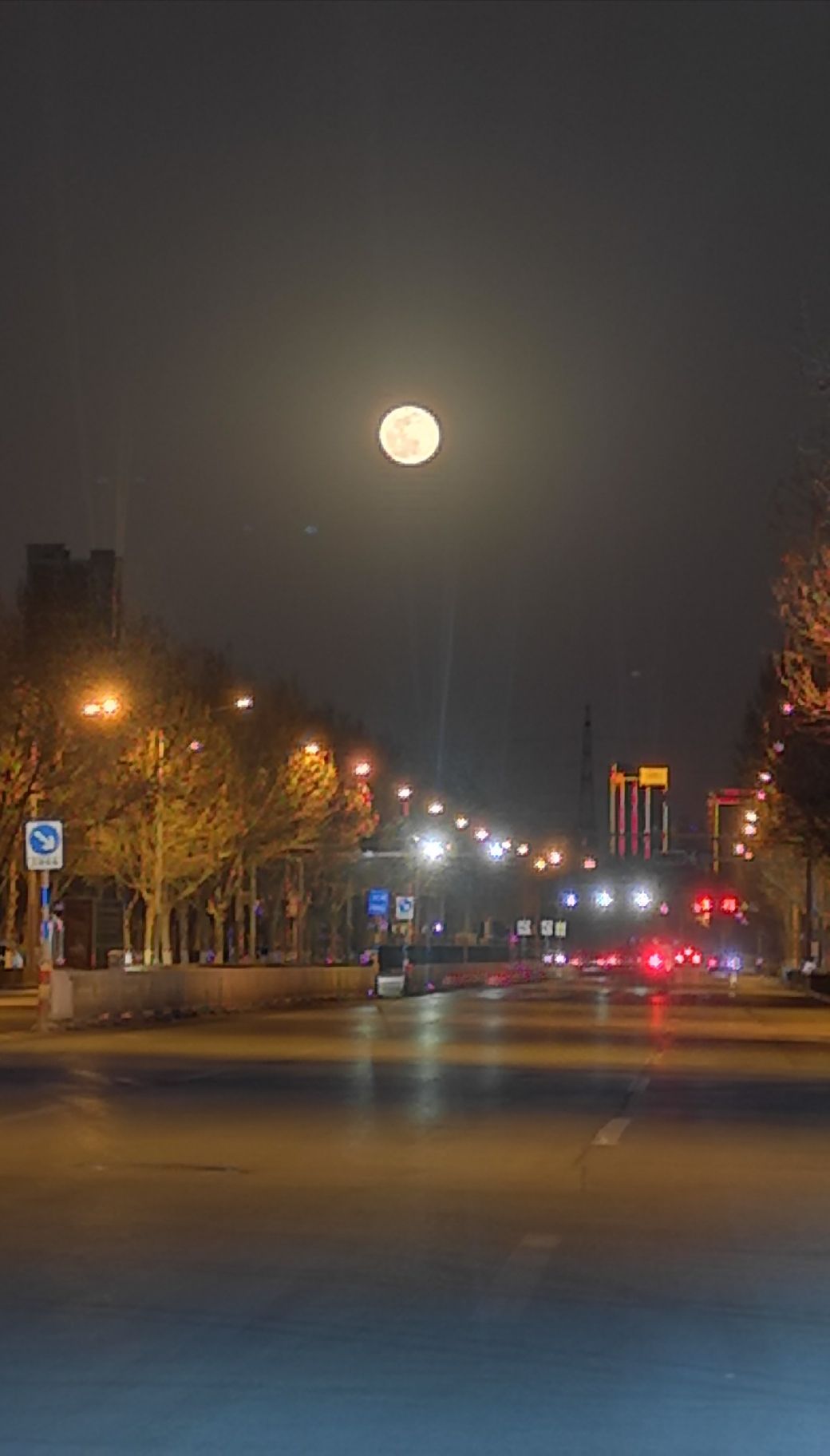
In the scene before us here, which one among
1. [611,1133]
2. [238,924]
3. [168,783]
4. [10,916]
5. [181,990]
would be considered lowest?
[611,1133]

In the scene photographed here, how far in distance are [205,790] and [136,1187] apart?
70.8 meters

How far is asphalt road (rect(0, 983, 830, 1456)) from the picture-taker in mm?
9422

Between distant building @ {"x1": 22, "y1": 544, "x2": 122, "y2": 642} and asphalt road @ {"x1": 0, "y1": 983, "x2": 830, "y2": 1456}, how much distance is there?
154 ft

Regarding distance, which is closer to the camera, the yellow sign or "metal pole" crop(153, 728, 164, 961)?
"metal pole" crop(153, 728, 164, 961)

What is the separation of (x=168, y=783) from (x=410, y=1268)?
6929 cm

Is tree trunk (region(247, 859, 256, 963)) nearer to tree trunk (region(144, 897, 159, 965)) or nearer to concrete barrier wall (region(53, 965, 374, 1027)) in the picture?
tree trunk (region(144, 897, 159, 965))

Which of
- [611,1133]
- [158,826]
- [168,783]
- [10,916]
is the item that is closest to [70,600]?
[168,783]

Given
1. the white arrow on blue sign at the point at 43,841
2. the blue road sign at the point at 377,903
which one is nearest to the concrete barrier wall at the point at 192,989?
the white arrow on blue sign at the point at 43,841

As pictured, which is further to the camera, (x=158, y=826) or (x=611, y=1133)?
(x=158, y=826)

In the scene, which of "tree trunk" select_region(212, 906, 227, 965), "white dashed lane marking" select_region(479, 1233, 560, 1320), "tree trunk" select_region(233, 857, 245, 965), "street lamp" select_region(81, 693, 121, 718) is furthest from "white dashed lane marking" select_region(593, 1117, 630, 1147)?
"tree trunk" select_region(233, 857, 245, 965)

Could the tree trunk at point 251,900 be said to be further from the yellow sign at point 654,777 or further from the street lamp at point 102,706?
the yellow sign at point 654,777

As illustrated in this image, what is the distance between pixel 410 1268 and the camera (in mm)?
13133

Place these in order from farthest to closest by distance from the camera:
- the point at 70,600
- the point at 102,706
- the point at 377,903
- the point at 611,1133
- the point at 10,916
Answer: the point at 10,916
the point at 377,903
the point at 70,600
the point at 102,706
the point at 611,1133

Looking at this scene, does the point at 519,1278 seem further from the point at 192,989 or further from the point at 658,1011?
the point at 658,1011
